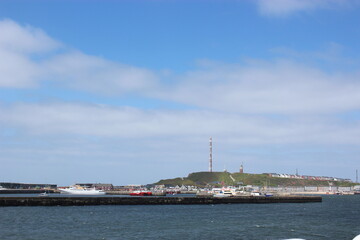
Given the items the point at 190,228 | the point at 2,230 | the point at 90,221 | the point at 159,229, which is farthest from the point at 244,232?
the point at 2,230

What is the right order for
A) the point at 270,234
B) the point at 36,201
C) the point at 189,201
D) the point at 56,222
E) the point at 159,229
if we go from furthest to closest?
the point at 189,201 → the point at 36,201 → the point at 56,222 → the point at 159,229 → the point at 270,234

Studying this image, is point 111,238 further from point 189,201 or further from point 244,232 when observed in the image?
point 189,201

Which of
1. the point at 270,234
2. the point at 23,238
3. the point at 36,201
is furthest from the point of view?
the point at 36,201

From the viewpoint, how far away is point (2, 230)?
51.3m

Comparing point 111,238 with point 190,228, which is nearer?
point 111,238

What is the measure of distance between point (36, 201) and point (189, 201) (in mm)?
40846

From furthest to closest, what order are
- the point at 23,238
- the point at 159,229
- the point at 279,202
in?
the point at 279,202 < the point at 159,229 < the point at 23,238

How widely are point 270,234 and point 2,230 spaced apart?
110 ft

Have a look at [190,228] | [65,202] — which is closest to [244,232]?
[190,228]

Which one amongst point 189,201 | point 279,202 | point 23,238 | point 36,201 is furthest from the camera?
point 279,202

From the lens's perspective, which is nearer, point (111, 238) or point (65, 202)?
point (111, 238)

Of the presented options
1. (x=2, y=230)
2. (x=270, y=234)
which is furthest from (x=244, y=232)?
(x=2, y=230)

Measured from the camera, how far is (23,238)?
44.8 m

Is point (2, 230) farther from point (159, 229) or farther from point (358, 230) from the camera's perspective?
point (358, 230)
